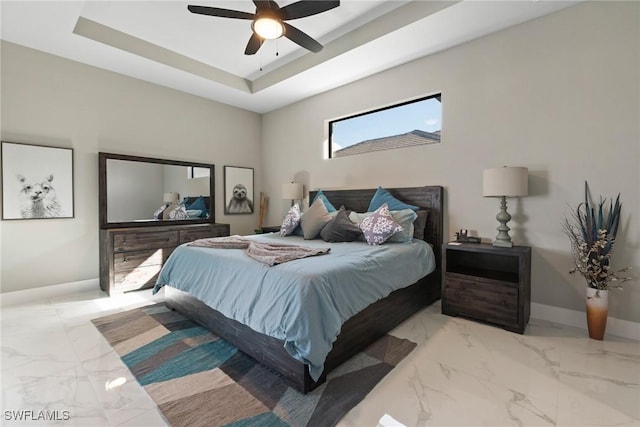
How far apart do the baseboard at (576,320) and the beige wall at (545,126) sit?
48mm

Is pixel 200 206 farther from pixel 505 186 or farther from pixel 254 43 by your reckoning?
pixel 505 186

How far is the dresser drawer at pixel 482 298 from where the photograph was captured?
100 inches

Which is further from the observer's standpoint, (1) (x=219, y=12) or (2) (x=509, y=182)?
(2) (x=509, y=182)

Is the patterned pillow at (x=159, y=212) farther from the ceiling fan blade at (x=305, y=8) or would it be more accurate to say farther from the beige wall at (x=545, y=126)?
the beige wall at (x=545, y=126)

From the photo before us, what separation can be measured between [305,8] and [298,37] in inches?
12.3

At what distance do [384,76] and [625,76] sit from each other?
7.62ft

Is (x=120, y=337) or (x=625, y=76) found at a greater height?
(x=625, y=76)

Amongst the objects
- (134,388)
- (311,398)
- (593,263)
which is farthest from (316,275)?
(593,263)

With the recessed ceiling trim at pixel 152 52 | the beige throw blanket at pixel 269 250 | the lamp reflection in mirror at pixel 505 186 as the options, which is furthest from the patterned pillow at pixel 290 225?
the recessed ceiling trim at pixel 152 52

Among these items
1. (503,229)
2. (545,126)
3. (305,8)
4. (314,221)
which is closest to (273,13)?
(305,8)

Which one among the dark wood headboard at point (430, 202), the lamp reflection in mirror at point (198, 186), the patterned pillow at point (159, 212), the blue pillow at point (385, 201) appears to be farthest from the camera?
the lamp reflection in mirror at point (198, 186)

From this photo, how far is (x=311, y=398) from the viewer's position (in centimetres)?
171

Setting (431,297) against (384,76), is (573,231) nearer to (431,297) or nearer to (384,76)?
(431,297)

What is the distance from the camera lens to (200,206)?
482 centimetres
